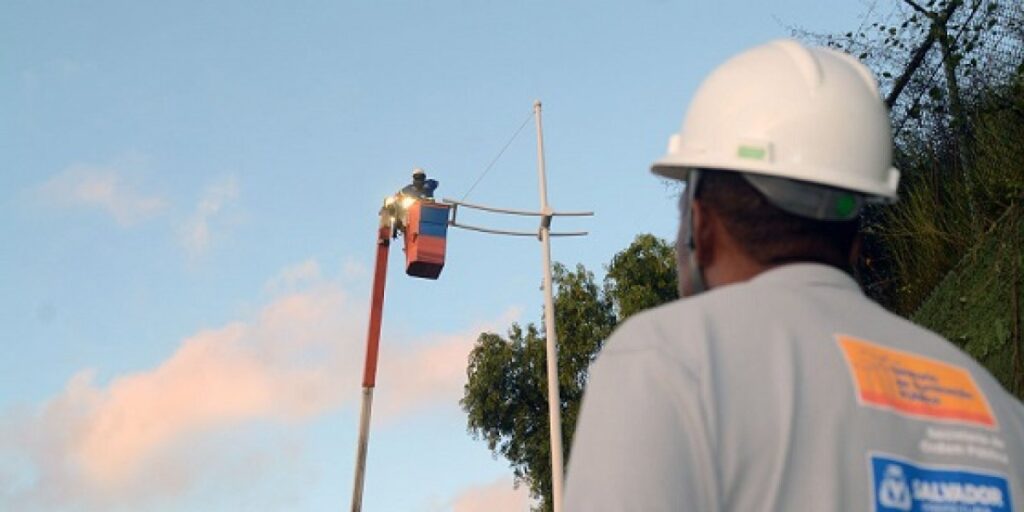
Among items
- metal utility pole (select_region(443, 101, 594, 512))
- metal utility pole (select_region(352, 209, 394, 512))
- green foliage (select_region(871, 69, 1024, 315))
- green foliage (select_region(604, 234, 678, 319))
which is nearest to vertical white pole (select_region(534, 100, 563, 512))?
metal utility pole (select_region(443, 101, 594, 512))

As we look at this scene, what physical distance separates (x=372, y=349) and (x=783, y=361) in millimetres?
16343

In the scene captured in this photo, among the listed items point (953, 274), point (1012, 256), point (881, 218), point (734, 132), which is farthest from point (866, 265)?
point (734, 132)

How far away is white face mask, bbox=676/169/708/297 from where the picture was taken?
2.30 m

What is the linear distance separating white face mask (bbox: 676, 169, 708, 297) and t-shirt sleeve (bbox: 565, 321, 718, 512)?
1.26 feet

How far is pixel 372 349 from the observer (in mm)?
18172

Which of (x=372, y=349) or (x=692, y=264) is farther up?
(x=372, y=349)

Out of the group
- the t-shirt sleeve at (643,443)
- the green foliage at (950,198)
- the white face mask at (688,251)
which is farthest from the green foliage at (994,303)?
the t-shirt sleeve at (643,443)

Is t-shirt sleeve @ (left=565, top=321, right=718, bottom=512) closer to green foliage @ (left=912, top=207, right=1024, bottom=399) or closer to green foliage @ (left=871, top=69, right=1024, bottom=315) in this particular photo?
green foliage @ (left=912, top=207, right=1024, bottom=399)

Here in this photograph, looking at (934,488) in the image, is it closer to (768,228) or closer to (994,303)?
(768,228)

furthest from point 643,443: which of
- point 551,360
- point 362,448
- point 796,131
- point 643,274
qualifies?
point 643,274

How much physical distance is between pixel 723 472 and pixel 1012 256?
348 inches

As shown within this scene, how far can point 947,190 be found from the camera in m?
13.4

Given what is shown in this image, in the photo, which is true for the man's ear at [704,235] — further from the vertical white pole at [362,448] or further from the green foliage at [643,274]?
the green foliage at [643,274]

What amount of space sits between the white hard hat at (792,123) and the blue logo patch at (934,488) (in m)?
0.52
